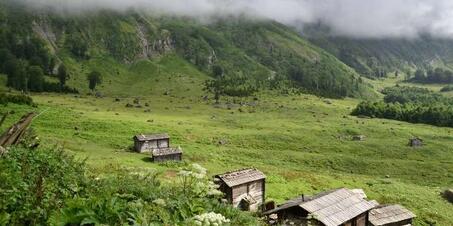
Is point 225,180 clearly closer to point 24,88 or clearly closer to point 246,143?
point 246,143

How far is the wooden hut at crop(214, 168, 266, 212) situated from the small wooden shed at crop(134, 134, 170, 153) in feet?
110

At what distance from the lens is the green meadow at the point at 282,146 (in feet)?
231

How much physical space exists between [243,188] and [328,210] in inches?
677

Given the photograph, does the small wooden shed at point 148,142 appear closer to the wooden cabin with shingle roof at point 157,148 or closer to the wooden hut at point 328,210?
the wooden cabin with shingle roof at point 157,148

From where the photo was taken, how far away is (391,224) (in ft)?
171

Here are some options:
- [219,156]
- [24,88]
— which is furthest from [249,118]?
[24,88]

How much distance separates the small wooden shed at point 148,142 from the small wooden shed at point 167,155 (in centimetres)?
726

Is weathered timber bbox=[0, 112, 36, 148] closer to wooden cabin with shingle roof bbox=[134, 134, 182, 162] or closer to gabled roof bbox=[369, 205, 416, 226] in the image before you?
gabled roof bbox=[369, 205, 416, 226]

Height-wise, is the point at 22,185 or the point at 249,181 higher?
the point at 22,185

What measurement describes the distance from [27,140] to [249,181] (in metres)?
31.9

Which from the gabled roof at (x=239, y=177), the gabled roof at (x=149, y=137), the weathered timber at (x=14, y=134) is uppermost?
the weathered timber at (x=14, y=134)

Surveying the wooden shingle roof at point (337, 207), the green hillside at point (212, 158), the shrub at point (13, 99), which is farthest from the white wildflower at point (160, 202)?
the shrub at point (13, 99)

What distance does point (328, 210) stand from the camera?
35.2m

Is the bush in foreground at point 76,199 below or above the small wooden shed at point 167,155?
above
